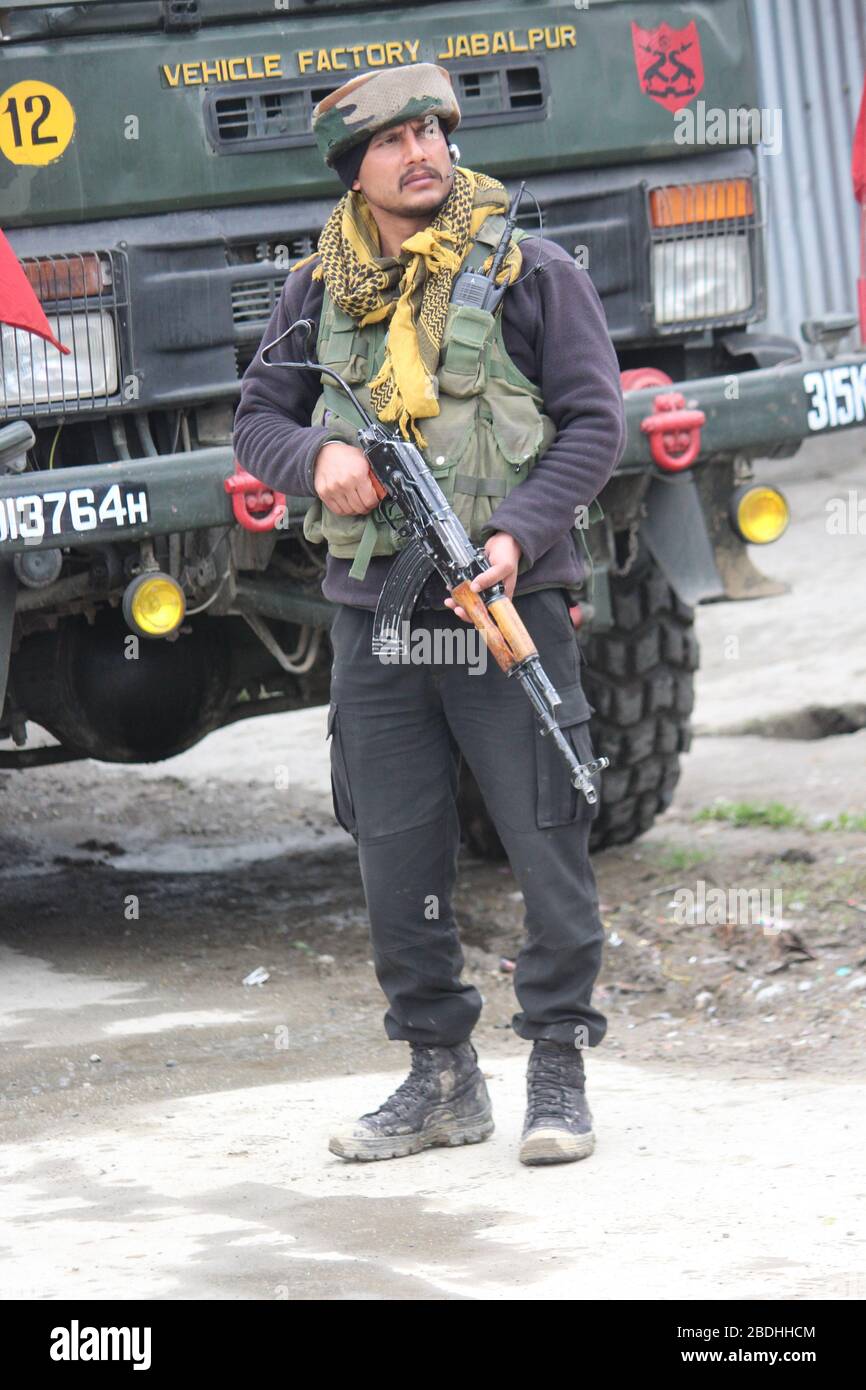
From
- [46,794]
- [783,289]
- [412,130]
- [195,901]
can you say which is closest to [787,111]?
[783,289]

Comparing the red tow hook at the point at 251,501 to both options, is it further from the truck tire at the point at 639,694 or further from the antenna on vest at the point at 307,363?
the truck tire at the point at 639,694

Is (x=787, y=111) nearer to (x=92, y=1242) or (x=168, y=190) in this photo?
(x=168, y=190)

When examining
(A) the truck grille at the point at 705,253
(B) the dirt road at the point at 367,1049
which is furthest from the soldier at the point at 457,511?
(A) the truck grille at the point at 705,253

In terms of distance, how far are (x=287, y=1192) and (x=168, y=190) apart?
2332 mm

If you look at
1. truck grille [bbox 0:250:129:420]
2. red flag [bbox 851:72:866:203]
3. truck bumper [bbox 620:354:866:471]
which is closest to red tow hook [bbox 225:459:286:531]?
truck grille [bbox 0:250:129:420]

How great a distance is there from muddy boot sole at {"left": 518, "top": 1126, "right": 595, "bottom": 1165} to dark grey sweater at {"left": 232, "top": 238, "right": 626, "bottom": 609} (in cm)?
93

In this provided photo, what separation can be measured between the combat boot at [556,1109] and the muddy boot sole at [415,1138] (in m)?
0.13

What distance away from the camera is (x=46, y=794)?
25.1 feet

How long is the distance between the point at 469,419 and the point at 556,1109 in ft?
3.95

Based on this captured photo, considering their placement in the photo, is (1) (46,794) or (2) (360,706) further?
(1) (46,794)

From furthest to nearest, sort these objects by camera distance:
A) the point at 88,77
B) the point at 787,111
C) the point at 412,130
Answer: the point at 787,111 → the point at 88,77 → the point at 412,130

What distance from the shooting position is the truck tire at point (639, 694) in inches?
225

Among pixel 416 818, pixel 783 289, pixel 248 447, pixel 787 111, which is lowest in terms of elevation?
pixel 416 818
